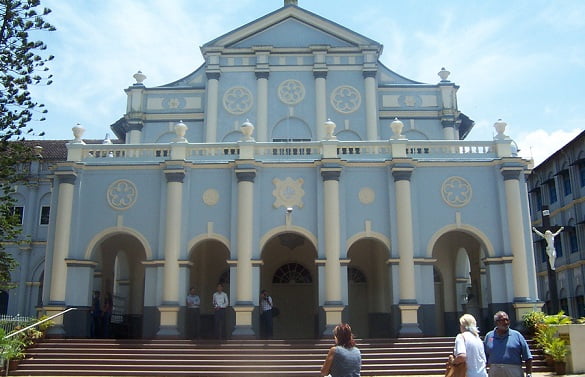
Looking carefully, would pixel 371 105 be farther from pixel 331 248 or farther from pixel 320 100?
pixel 331 248

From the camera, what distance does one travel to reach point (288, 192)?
20.6m

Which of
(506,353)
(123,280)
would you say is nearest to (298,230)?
(123,280)

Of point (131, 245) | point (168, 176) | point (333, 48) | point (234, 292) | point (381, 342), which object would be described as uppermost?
point (333, 48)

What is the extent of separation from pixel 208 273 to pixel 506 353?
664 inches

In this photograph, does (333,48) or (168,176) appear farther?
(333,48)

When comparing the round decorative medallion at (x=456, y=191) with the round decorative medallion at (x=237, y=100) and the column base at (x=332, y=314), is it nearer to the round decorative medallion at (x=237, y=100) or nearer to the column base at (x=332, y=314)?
the column base at (x=332, y=314)

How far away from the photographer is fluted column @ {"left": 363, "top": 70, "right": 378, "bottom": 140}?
2519 centimetres

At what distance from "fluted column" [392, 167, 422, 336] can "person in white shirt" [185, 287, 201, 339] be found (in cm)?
651

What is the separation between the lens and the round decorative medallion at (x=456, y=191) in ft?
67.8

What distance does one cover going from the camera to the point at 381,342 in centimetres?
1814

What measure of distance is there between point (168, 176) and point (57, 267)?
4.55 m

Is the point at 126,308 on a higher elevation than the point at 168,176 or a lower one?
lower

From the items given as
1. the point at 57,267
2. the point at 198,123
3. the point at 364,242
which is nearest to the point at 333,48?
the point at 198,123

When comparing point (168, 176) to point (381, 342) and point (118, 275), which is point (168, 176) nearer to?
point (118, 275)
